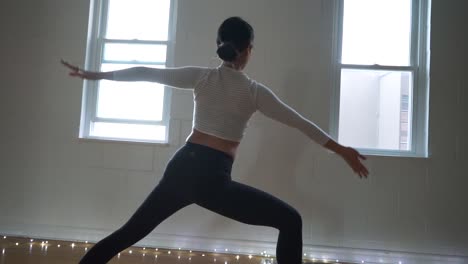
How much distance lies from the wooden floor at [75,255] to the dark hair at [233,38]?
1456 millimetres

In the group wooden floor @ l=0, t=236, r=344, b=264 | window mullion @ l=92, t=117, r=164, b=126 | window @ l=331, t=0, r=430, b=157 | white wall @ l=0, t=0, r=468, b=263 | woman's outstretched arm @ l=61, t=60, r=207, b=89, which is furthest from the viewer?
window mullion @ l=92, t=117, r=164, b=126

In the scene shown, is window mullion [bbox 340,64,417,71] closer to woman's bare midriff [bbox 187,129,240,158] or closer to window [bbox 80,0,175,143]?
window [bbox 80,0,175,143]

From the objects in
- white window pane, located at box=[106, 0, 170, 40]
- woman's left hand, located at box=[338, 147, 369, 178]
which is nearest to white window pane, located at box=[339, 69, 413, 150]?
woman's left hand, located at box=[338, 147, 369, 178]

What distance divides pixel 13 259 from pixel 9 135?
3.38ft

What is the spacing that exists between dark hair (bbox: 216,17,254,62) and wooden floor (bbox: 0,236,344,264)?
1456 mm

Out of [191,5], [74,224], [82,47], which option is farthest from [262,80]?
[74,224]

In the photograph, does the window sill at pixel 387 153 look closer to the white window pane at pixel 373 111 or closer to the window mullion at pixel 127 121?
the white window pane at pixel 373 111

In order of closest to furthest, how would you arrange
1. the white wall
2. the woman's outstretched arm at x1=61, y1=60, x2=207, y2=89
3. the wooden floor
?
1. the woman's outstretched arm at x1=61, y1=60, x2=207, y2=89
2. the wooden floor
3. the white wall

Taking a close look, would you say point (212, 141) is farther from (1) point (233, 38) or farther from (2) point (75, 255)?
(2) point (75, 255)

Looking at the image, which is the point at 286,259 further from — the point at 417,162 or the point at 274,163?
the point at 417,162

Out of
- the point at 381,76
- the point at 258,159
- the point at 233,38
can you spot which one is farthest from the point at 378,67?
the point at 233,38

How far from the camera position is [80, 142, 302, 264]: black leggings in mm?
1356

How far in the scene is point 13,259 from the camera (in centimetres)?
221

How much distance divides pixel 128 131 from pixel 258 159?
1.02 m
